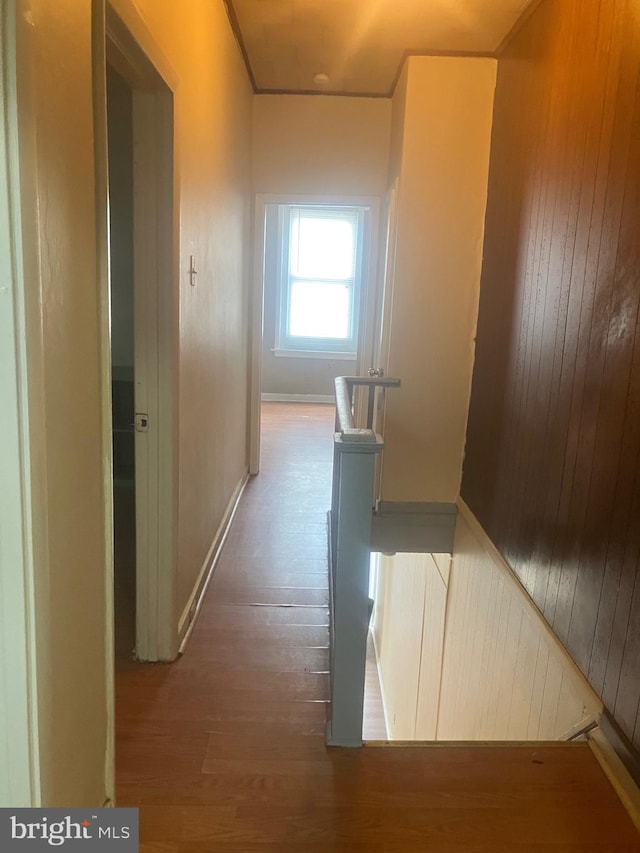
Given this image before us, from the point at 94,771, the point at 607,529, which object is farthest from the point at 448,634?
the point at 94,771

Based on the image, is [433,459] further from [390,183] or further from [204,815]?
[204,815]

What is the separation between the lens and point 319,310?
822 cm

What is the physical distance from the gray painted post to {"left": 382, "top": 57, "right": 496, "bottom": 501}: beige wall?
5.93ft

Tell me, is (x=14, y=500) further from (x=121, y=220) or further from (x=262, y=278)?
(x=262, y=278)

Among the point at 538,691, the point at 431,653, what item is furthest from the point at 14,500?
the point at 431,653

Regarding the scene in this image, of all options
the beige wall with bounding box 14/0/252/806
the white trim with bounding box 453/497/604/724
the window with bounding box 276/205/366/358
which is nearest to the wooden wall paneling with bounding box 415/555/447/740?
the white trim with bounding box 453/497/604/724

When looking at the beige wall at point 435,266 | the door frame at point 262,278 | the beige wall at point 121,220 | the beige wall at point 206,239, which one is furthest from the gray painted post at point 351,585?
the door frame at point 262,278

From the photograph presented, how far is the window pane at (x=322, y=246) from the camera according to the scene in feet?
26.1

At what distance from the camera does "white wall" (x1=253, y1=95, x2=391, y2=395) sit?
421 cm

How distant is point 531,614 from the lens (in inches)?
88.4

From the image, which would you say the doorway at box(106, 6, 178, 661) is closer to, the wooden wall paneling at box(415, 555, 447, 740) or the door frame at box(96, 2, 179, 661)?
the door frame at box(96, 2, 179, 661)

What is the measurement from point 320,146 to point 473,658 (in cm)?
334

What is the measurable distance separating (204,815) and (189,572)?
3.73ft

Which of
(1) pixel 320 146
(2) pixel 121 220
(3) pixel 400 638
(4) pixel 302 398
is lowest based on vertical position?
(3) pixel 400 638
